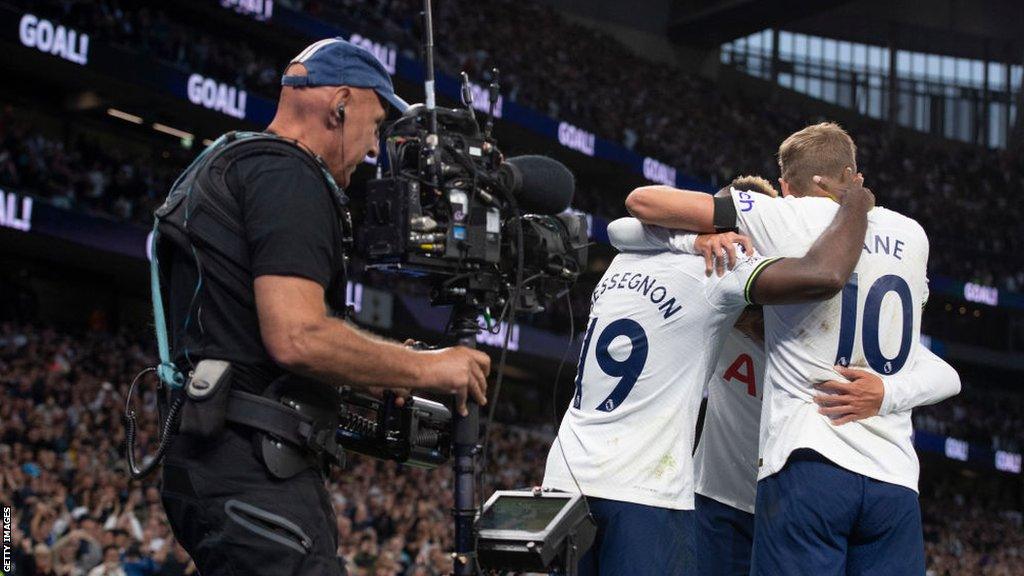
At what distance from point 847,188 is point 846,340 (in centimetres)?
48

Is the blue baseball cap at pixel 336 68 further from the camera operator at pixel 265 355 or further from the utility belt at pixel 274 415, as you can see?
the utility belt at pixel 274 415

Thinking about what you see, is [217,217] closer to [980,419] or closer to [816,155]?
[816,155]

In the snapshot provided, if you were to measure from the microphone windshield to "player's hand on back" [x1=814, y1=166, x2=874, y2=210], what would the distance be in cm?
96

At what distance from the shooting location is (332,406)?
285cm

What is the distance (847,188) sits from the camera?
3.67 metres

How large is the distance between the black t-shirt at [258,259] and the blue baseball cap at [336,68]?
0.27m

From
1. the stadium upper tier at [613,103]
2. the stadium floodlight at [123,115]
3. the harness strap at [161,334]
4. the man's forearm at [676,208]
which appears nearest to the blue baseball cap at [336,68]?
the harness strap at [161,334]

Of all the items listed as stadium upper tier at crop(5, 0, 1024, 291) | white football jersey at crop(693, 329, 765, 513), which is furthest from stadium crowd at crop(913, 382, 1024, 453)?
white football jersey at crop(693, 329, 765, 513)

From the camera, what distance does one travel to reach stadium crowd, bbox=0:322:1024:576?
10828 millimetres

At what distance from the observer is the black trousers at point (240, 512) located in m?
2.61

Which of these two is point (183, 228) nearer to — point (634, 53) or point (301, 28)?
point (301, 28)

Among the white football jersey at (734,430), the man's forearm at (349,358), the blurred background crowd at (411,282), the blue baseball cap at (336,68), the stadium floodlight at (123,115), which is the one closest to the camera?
the man's forearm at (349,358)

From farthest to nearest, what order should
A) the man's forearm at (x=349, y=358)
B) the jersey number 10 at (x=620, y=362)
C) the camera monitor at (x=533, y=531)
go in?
the jersey number 10 at (x=620, y=362) → the camera monitor at (x=533, y=531) → the man's forearm at (x=349, y=358)

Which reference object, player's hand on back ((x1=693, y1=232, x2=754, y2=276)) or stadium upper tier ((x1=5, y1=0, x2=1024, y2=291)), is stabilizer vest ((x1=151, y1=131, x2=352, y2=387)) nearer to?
player's hand on back ((x1=693, y1=232, x2=754, y2=276))
